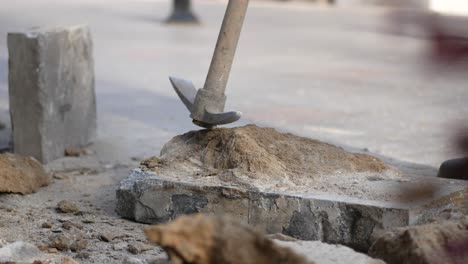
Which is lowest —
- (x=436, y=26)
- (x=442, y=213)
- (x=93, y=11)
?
(x=93, y=11)

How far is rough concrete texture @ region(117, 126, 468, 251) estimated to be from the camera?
8.30ft

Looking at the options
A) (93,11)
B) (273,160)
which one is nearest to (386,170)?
(273,160)

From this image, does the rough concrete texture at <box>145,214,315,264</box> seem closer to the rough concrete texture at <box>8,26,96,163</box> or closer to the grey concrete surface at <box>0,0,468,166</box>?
the grey concrete surface at <box>0,0,468,166</box>

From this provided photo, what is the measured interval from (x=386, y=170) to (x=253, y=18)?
9.43 meters

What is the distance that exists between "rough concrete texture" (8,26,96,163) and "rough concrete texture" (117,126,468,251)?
→ 1.16m

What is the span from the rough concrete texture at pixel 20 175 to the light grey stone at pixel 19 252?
1.01 meters

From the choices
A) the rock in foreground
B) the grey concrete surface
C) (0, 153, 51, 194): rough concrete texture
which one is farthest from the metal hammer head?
the rock in foreground

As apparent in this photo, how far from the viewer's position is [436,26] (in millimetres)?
632

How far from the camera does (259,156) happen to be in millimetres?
2947

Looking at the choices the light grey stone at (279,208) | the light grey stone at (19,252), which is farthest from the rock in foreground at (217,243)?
the light grey stone at (279,208)

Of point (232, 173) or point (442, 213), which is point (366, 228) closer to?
point (442, 213)

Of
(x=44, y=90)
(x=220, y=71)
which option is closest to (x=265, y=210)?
→ (x=220, y=71)

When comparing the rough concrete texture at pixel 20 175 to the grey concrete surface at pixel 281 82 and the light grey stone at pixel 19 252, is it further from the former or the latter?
the light grey stone at pixel 19 252

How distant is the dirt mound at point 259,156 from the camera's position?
292 cm
